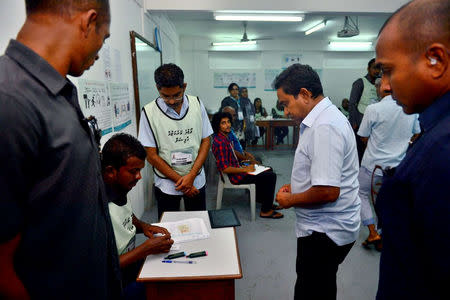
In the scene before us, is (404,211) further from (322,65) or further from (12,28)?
(322,65)

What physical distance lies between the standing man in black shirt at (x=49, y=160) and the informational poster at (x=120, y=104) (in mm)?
1649

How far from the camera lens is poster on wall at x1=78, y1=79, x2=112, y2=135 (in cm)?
182

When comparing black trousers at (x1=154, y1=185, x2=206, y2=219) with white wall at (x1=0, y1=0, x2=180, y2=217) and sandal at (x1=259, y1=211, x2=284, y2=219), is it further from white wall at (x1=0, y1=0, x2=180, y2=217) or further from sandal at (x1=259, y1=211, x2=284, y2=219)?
sandal at (x1=259, y1=211, x2=284, y2=219)

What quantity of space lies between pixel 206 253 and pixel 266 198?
2.05 m

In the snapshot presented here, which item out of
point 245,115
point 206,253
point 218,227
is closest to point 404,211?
point 206,253

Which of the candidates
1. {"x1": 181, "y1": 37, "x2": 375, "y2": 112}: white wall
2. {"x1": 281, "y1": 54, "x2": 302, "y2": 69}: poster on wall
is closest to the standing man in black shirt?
{"x1": 181, "y1": 37, "x2": 375, "y2": 112}: white wall

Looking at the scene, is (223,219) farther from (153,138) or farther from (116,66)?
(116,66)

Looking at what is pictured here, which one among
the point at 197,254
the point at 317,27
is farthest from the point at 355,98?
the point at 317,27

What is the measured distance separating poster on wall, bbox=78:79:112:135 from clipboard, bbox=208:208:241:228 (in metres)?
1.05

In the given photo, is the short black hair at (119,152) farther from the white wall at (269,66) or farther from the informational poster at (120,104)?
the white wall at (269,66)

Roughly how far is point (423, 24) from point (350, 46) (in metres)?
8.73

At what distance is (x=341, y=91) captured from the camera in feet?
27.6

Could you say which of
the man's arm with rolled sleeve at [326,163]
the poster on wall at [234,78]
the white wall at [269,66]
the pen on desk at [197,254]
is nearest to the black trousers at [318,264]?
the man's arm with rolled sleeve at [326,163]

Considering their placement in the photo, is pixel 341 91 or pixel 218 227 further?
pixel 341 91
